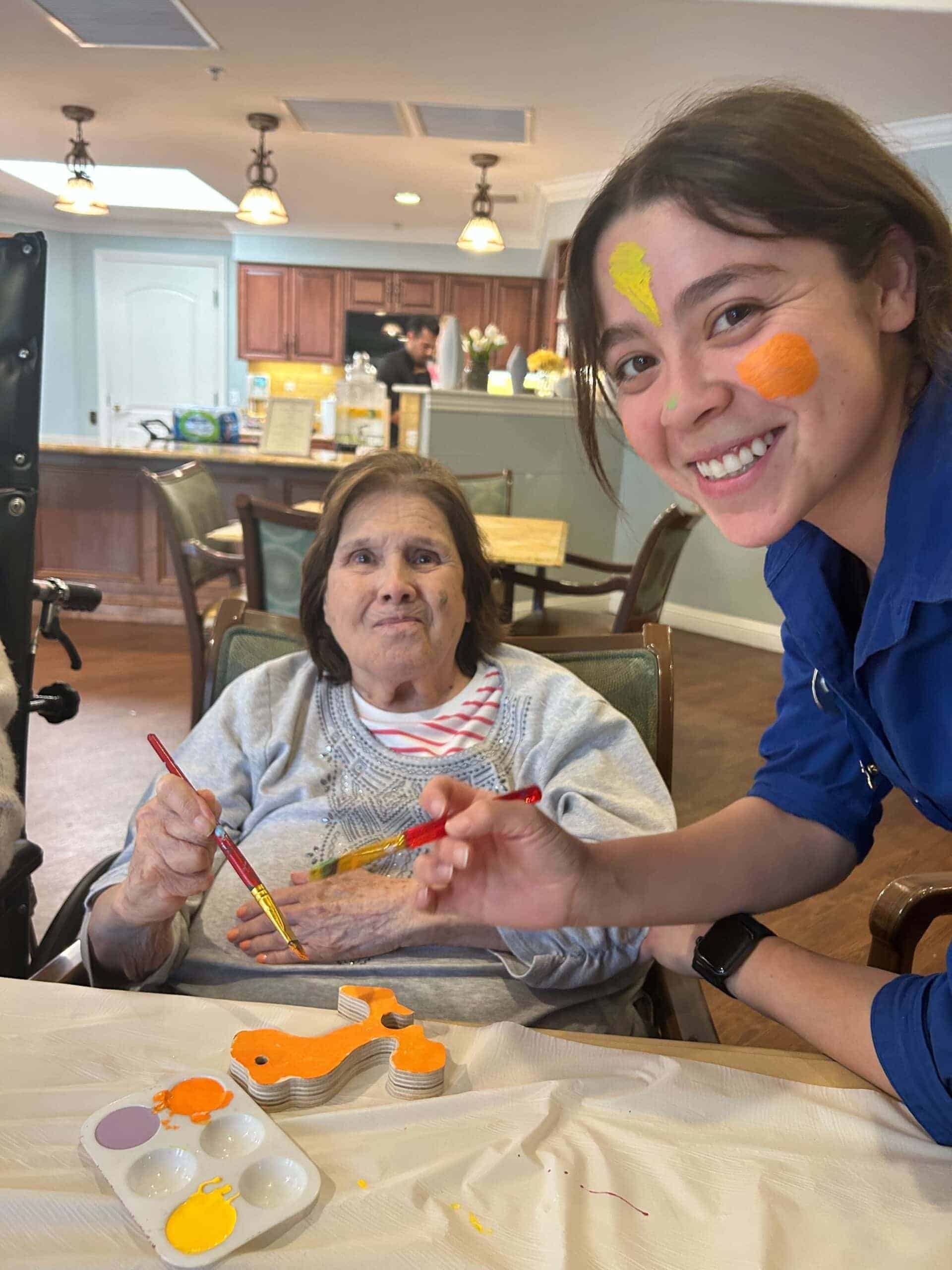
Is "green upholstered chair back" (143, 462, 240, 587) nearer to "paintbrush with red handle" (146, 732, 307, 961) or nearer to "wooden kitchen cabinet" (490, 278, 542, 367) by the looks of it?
"paintbrush with red handle" (146, 732, 307, 961)

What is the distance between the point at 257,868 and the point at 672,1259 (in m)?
0.72

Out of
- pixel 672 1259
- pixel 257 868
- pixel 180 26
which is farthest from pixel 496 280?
pixel 672 1259

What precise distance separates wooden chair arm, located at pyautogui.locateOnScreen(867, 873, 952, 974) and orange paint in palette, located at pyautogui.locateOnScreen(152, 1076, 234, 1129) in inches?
26.0

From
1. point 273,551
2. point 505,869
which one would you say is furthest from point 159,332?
point 505,869

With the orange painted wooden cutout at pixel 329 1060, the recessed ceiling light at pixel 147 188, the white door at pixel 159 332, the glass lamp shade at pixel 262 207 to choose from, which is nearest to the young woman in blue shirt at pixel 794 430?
the orange painted wooden cutout at pixel 329 1060

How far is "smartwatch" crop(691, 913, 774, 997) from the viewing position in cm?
88

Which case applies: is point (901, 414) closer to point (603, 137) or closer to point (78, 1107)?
point (78, 1107)

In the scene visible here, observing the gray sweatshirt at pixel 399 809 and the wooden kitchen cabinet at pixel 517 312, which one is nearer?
the gray sweatshirt at pixel 399 809

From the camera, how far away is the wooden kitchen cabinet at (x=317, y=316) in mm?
8828

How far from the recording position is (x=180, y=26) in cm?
410

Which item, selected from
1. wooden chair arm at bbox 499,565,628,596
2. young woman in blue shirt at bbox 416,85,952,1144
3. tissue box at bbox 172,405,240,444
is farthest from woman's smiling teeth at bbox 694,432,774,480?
tissue box at bbox 172,405,240,444

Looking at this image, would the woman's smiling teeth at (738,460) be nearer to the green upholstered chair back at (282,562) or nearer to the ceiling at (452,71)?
the green upholstered chair back at (282,562)

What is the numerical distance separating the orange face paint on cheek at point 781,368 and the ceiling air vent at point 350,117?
5019 millimetres

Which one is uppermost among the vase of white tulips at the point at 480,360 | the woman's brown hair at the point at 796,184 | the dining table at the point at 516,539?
the vase of white tulips at the point at 480,360
